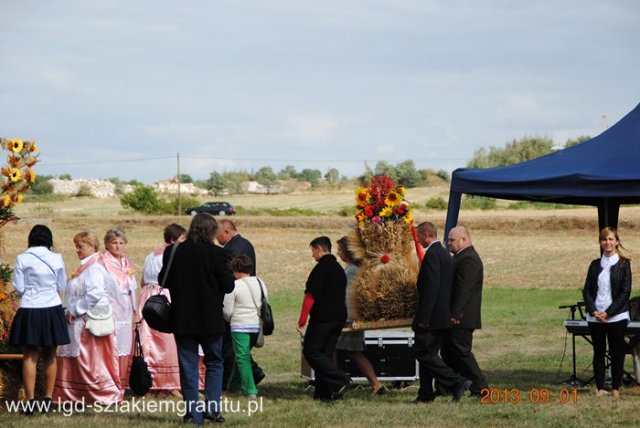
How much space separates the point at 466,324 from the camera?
10766 mm

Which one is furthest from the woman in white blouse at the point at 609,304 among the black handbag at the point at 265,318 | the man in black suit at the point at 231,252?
the man in black suit at the point at 231,252

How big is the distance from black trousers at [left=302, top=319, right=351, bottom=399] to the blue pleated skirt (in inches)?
91.9

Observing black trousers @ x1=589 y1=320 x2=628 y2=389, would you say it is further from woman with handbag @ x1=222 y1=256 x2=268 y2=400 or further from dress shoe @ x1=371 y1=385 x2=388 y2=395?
woman with handbag @ x1=222 y1=256 x2=268 y2=400

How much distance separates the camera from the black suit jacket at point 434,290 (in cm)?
1045

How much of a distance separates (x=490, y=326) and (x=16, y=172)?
35.9 feet

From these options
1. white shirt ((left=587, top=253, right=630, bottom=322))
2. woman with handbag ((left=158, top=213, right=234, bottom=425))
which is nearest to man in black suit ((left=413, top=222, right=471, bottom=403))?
white shirt ((left=587, top=253, right=630, bottom=322))

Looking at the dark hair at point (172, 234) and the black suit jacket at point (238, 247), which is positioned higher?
the dark hair at point (172, 234)

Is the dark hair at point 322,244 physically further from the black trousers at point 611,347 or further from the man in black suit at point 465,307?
the black trousers at point 611,347

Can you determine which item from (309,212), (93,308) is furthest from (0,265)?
(309,212)

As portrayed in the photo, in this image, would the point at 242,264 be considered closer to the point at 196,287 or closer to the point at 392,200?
the point at 392,200

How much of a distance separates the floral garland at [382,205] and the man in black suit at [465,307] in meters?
0.80

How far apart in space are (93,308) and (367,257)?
2.90 meters

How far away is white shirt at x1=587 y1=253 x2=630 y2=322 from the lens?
10867mm

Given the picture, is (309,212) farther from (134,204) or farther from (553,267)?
(553,267)
